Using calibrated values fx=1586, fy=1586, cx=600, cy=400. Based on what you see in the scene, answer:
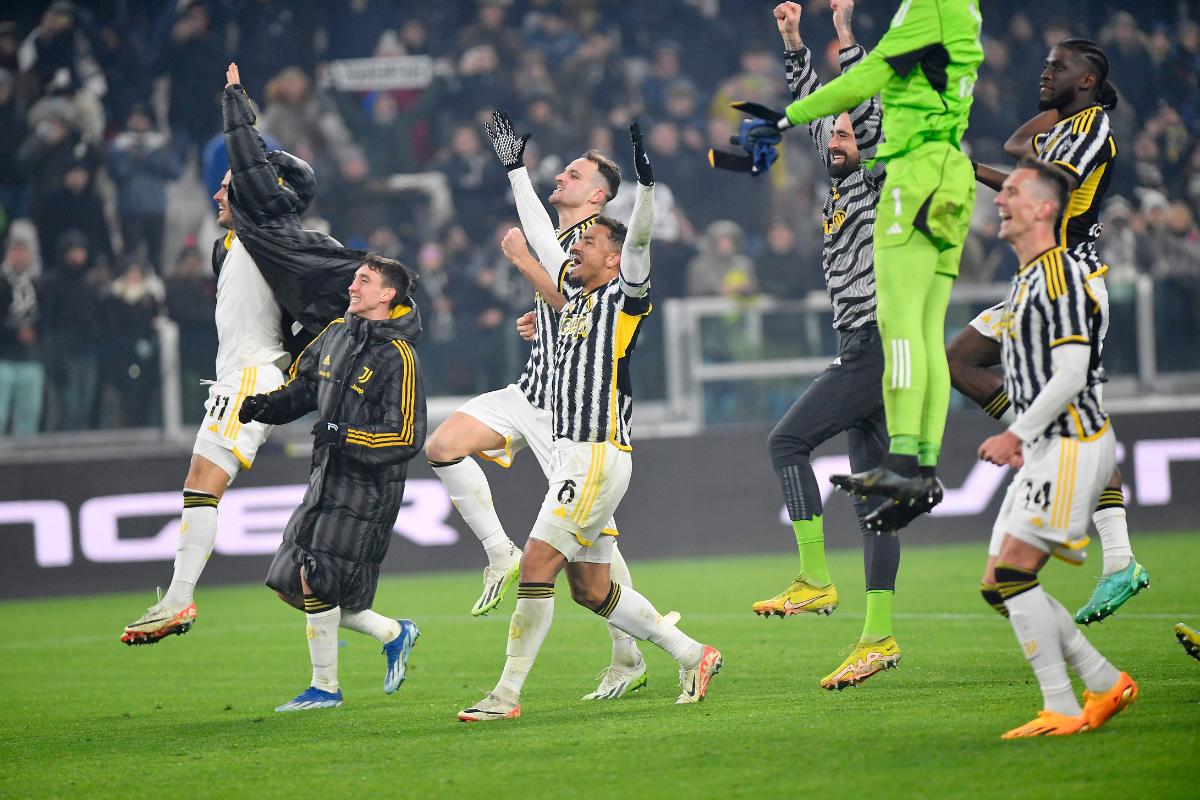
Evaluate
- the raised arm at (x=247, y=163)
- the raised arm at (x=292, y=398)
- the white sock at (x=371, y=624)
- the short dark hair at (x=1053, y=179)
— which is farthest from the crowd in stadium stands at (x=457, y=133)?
the short dark hair at (x=1053, y=179)

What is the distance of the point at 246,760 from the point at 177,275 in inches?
343

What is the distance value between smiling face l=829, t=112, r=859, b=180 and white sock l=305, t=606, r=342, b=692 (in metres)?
3.03

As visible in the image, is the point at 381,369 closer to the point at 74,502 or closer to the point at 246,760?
the point at 246,760

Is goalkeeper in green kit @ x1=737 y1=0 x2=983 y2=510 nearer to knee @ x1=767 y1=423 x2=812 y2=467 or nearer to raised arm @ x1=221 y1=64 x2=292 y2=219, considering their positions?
knee @ x1=767 y1=423 x2=812 y2=467

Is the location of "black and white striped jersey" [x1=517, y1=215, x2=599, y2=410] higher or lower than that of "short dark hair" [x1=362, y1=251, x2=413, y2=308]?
lower

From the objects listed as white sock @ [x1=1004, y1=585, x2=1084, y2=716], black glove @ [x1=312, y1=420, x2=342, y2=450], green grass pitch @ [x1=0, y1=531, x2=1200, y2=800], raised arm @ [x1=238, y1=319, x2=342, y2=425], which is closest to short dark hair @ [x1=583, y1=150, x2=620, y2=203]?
raised arm @ [x1=238, y1=319, x2=342, y2=425]

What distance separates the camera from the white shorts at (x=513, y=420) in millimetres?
8023

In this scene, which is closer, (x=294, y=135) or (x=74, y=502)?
(x=74, y=502)

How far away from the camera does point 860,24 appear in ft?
56.7

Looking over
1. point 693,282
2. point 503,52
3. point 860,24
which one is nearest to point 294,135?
point 503,52

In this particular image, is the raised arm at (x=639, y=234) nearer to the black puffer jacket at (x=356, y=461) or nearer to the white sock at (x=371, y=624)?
the black puffer jacket at (x=356, y=461)

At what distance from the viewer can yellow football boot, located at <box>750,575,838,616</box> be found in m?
6.82

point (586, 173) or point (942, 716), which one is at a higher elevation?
point (586, 173)

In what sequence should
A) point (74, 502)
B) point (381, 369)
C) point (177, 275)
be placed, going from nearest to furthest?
point (381, 369) → point (74, 502) → point (177, 275)
